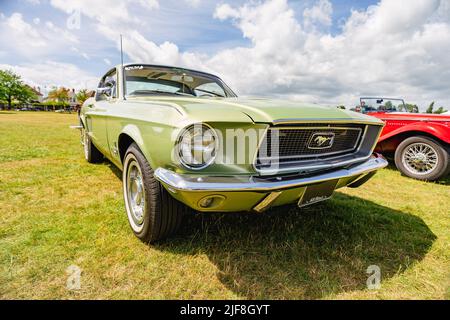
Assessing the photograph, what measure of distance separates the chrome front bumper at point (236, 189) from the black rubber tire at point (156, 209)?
20 centimetres

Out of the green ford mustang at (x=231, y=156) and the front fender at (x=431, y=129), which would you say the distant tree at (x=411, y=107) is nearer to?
the front fender at (x=431, y=129)

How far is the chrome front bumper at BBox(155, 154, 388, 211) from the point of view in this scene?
157cm

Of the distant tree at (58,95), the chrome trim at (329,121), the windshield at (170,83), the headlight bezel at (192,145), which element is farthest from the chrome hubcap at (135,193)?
the distant tree at (58,95)

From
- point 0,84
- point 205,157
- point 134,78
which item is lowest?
point 205,157

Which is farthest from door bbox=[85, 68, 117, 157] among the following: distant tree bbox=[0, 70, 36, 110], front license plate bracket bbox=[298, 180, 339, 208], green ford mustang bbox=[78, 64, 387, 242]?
distant tree bbox=[0, 70, 36, 110]

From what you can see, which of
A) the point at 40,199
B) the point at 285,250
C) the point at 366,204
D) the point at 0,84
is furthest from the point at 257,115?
the point at 0,84

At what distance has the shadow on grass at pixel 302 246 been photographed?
1.81 meters

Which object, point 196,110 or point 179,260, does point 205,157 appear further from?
point 179,260

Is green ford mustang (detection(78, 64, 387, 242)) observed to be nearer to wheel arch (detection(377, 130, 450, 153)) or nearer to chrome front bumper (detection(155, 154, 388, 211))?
chrome front bumper (detection(155, 154, 388, 211))

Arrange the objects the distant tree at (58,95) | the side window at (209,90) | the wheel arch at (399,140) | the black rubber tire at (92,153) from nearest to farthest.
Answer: the side window at (209,90), the wheel arch at (399,140), the black rubber tire at (92,153), the distant tree at (58,95)

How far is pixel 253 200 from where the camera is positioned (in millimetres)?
1720

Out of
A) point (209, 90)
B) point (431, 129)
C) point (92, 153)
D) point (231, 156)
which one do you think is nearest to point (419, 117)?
point (431, 129)

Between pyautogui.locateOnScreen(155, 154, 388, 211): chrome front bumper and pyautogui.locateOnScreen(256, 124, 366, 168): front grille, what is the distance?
7.2 inches
